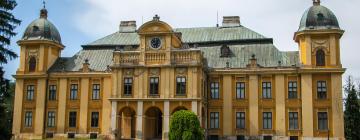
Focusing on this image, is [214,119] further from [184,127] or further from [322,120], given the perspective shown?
[184,127]

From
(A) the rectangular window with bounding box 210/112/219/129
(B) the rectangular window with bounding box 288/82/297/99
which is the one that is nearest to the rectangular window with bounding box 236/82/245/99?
(A) the rectangular window with bounding box 210/112/219/129

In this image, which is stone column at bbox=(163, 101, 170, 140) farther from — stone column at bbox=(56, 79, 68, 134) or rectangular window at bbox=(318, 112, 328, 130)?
rectangular window at bbox=(318, 112, 328, 130)

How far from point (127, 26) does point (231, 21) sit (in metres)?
12.1

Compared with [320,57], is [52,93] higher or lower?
lower

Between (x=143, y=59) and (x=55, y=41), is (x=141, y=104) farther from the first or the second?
(x=55, y=41)

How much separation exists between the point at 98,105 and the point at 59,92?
452 centimetres

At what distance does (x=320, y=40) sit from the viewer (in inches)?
1815

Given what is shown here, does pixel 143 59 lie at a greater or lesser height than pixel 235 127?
greater

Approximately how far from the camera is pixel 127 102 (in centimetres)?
4519

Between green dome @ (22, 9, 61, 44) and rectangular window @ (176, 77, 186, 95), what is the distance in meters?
16.1

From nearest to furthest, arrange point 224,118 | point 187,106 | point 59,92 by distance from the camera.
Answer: point 187,106
point 224,118
point 59,92

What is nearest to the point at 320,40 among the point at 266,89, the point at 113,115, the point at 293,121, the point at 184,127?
the point at 266,89

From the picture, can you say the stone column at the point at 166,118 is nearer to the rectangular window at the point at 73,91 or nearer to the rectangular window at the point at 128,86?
the rectangular window at the point at 128,86

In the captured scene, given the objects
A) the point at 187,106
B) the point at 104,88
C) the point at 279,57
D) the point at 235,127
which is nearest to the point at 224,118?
the point at 235,127
